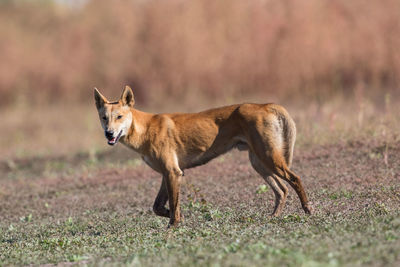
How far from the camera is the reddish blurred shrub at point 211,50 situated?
787 inches

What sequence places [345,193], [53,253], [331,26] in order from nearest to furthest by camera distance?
[53,253] → [345,193] → [331,26]

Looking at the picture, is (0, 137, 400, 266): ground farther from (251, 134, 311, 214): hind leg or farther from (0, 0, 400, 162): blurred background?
(0, 0, 400, 162): blurred background

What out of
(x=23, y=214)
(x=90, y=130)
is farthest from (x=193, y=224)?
(x=90, y=130)

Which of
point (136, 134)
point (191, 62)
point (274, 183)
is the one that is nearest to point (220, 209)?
point (274, 183)

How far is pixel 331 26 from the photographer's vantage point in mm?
20625

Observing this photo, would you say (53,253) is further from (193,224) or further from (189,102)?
(189,102)

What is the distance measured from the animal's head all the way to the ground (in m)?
1.30

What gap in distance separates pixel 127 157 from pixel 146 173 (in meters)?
2.22

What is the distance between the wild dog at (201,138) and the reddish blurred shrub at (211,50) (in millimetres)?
10986

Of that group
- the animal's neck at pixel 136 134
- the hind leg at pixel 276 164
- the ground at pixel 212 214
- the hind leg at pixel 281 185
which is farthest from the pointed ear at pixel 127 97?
the hind leg at pixel 281 185

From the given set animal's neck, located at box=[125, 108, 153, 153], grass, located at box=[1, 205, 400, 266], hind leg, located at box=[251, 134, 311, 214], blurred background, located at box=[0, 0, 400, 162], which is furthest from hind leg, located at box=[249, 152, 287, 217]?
blurred background, located at box=[0, 0, 400, 162]

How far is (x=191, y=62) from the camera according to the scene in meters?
21.7

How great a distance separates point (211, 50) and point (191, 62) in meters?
0.80

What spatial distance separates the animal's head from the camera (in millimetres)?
8422
